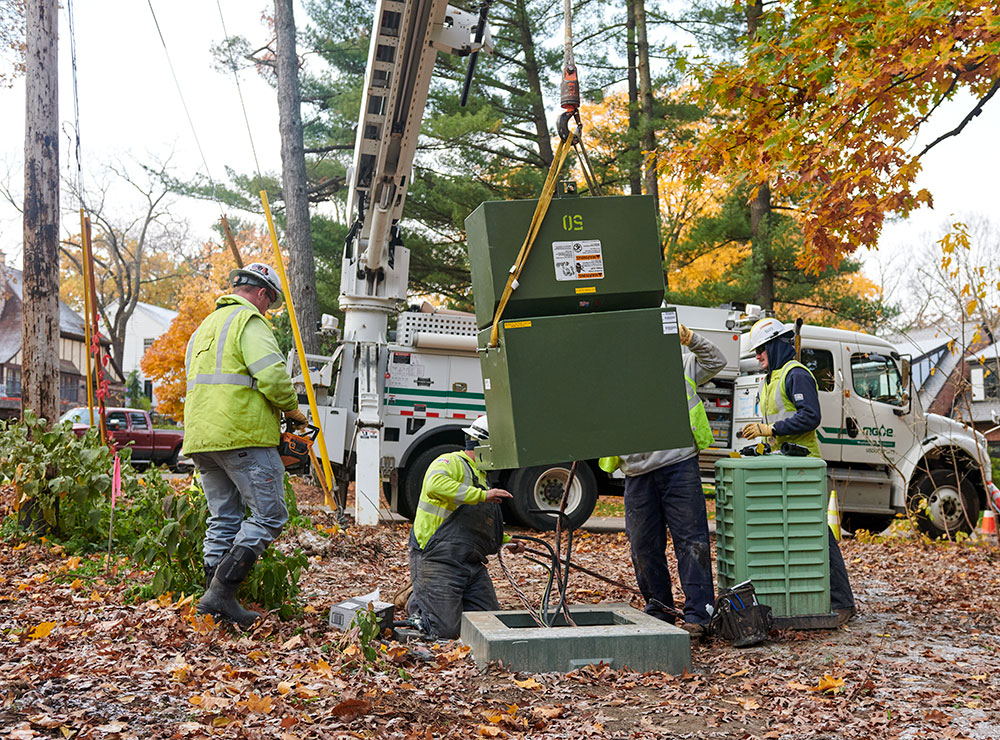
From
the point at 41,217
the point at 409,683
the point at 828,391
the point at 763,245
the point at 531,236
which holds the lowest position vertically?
the point at 409,683

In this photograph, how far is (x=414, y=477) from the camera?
35.5 feet

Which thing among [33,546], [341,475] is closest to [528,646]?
[33,546]

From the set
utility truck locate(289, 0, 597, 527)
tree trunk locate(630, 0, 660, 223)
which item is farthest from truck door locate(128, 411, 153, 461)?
tree trunk locate(630, 0, 660, 223)

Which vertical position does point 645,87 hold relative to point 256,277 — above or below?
above

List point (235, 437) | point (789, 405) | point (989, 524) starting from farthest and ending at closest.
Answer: point (989, 524) → point (789, 405) → point (235, 437)

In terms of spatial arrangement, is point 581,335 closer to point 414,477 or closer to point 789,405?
point 789,405

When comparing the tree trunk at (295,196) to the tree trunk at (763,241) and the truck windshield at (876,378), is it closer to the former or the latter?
the tree trunk at (763,241)

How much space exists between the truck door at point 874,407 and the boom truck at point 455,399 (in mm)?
18

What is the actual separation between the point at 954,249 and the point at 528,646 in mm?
5915

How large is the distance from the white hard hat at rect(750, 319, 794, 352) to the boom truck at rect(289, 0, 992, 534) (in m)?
4.49

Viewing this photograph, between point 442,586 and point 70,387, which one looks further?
point 70,387

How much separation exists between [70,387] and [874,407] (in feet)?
147

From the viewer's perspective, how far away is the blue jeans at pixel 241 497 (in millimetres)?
5094

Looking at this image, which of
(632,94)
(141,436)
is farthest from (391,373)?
(141,436)
